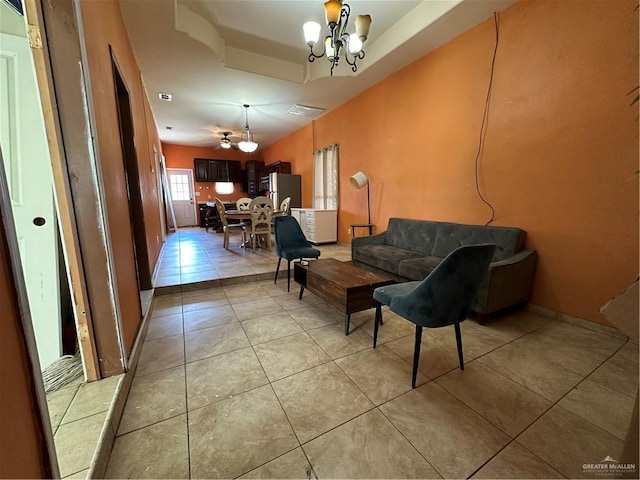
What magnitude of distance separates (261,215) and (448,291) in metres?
3.89

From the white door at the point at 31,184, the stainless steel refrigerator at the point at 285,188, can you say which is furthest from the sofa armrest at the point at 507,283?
the stainless steel refrigerator at the point at 285,188

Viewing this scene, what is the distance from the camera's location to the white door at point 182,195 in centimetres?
875

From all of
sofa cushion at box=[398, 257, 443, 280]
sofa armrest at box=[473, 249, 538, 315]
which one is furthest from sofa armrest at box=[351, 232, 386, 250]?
sofa armrest at box=[473, 249, 538, 315]

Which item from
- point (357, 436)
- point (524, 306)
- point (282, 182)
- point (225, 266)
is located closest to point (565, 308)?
point (524, 306)

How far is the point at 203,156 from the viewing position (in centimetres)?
903

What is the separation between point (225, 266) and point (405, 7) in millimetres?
3973

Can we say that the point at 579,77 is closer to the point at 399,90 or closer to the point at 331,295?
the point at 399,90

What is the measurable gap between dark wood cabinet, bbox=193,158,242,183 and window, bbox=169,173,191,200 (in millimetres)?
487

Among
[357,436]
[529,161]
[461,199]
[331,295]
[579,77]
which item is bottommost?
[357,436]

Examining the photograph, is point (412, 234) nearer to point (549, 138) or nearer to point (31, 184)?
point (549, 138)

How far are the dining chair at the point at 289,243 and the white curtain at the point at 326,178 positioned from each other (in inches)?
94.5

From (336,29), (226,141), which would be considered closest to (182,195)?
(226,141)

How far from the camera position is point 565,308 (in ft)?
7.51

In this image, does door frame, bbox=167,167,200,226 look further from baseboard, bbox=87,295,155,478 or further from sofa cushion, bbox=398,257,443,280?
sofa cushion, bbox=398,257,443,280
